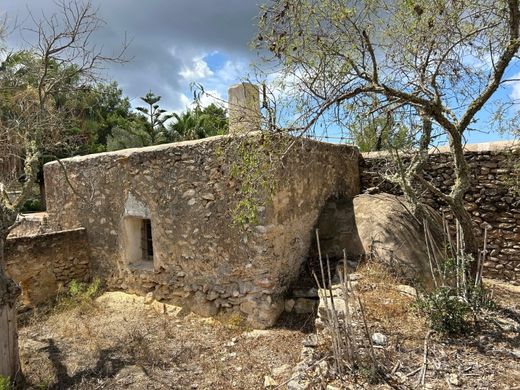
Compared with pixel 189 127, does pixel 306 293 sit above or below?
below

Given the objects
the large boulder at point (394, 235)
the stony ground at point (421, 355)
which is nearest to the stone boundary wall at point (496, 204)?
the large boulder at point (394, 235)

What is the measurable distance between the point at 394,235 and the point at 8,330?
5.18 metres

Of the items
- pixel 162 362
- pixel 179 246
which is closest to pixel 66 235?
pixel 179 246

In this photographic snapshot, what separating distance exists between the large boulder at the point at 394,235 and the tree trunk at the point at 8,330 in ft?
15.2

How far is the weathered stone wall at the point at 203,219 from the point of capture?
17.9 feet

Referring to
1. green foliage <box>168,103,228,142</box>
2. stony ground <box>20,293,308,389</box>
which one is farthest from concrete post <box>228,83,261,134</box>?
green foliage <box>168,103,228,142</box>

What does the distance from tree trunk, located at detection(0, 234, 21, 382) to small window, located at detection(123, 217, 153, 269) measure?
250 centimetres

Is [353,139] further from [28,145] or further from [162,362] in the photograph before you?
[28,145]

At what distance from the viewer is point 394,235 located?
5.87 m

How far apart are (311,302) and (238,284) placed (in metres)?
1.09

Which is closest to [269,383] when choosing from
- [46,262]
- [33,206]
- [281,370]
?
[281,370]

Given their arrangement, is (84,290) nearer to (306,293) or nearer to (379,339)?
(306,293)

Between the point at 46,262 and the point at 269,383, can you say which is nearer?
the point at 269,383

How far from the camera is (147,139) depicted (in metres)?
16.7
